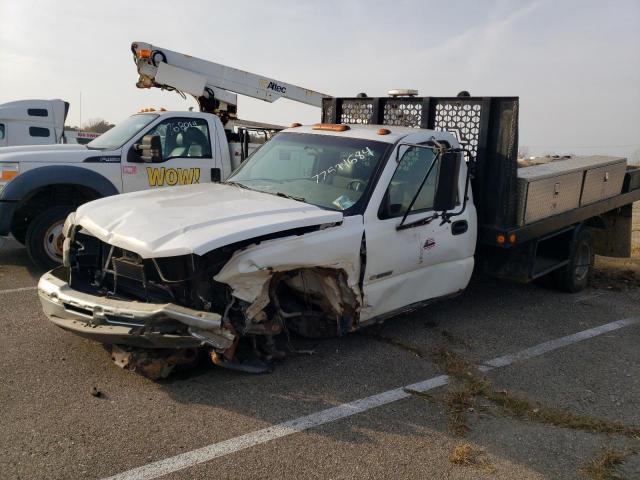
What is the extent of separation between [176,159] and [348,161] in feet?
11.8

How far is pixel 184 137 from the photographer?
8047 mm

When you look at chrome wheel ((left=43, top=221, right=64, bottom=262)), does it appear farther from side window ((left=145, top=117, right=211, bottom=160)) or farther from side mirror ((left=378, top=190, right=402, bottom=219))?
side mirror ((left=378, top=190, right=402, bottom=219))

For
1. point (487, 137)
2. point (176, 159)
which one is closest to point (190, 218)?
point (487, 137)

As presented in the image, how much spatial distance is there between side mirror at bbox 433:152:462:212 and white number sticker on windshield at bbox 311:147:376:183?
60cm

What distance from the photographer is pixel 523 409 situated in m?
4.09

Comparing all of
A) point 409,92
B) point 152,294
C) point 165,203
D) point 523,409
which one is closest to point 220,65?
point 409,92

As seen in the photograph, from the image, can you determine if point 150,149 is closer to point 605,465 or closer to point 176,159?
point 176,159

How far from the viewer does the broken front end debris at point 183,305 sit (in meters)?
3.76

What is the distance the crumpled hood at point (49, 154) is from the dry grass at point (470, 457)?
570 centimetres

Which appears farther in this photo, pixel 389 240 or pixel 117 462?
pixel 389 240

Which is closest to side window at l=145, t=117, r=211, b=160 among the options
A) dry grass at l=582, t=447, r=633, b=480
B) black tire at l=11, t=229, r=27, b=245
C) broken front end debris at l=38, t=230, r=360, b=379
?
black tire at l=11, t=229, r=27, b=245

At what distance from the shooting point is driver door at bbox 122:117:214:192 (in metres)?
7.57

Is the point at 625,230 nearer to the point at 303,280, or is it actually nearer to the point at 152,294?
the point at 303,280

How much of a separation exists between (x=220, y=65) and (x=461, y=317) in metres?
6.33
